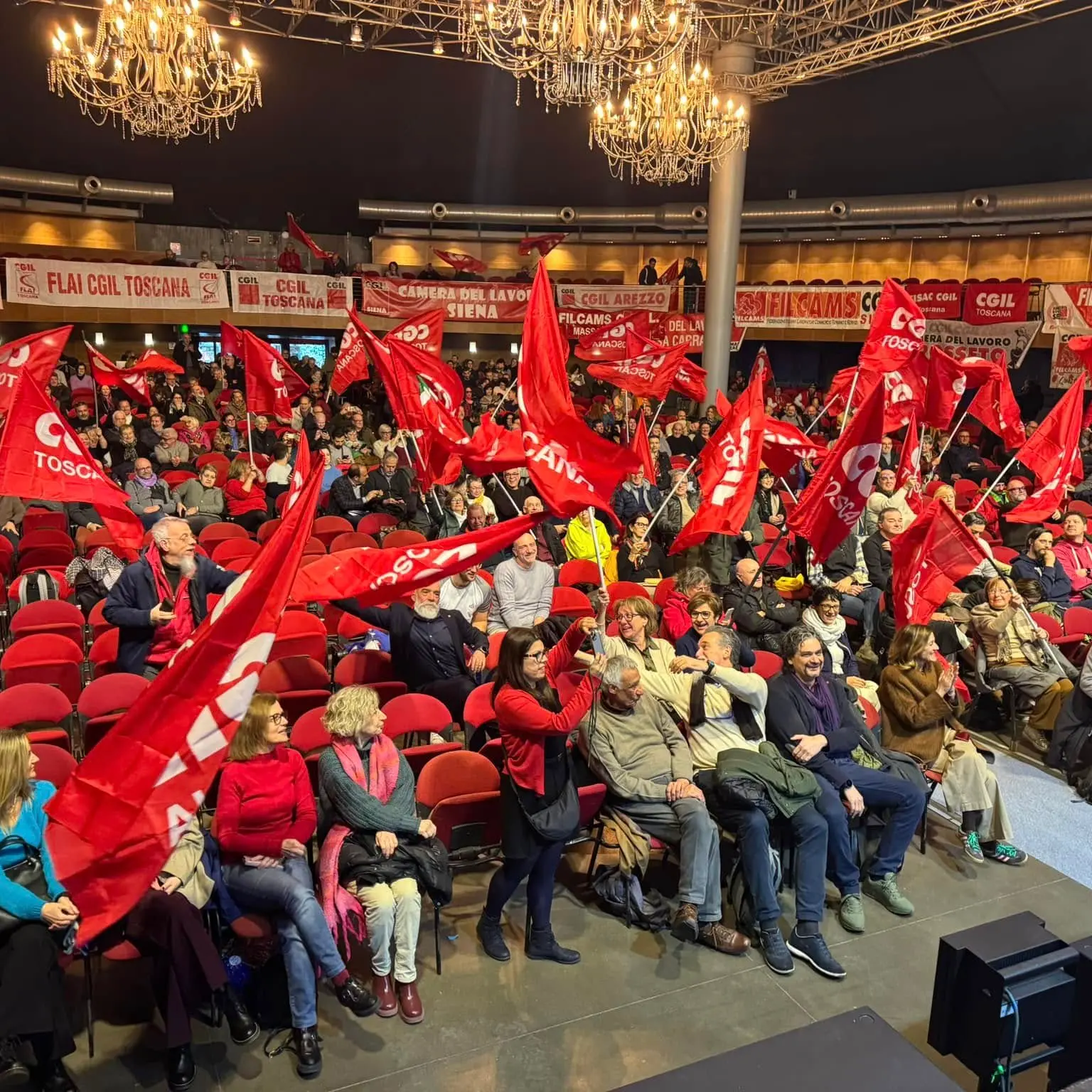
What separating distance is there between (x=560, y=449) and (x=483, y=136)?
20680 mm

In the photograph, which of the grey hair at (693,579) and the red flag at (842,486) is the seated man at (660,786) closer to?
the grey hair at (693,579)

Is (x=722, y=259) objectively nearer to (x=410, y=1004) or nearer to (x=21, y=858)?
(x=410, y=1004)

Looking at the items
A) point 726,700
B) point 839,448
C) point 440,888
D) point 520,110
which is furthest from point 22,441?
point 520,110

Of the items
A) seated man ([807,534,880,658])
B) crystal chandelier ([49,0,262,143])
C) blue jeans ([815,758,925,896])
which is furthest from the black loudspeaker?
crystal chandelier ([49,0,262,143])

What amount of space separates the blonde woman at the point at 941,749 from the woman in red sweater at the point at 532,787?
224 centimetres

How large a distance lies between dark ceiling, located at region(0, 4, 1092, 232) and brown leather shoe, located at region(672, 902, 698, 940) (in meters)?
20.0

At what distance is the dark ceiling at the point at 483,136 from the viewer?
778 inches

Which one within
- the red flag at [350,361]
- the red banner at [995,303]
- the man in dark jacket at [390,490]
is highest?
the red banner at [995,303]

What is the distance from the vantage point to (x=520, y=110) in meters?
23.8

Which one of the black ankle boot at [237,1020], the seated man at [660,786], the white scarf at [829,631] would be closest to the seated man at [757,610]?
the white scarf at [829,631]

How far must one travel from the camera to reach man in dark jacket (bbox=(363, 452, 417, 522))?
10891mm

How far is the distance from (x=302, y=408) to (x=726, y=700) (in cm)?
1137

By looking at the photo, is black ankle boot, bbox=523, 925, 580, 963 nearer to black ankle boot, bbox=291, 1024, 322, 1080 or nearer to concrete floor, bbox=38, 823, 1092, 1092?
concrete floor, bbox=38, 823, 1092, 1092

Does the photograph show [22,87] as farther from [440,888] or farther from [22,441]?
[440,888]
